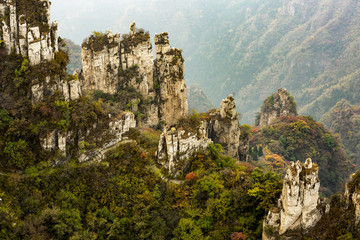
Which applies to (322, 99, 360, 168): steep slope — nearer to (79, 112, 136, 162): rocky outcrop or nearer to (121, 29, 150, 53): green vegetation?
(121, 29, 150, 53): green vegetation

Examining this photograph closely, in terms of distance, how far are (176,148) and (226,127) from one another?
47.1 ft

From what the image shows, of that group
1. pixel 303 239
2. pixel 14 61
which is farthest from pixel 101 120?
pixel 303 239

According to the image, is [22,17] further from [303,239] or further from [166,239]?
[303,239]

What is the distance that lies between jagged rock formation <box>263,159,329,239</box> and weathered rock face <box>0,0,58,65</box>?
24525 mm

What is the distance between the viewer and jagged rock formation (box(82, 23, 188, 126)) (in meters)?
47.5

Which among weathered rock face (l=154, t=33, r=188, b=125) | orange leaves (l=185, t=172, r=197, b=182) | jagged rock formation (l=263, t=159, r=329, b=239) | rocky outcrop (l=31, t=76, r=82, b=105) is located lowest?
jagged rock formation (l=263, t=159, r=329, b=239)

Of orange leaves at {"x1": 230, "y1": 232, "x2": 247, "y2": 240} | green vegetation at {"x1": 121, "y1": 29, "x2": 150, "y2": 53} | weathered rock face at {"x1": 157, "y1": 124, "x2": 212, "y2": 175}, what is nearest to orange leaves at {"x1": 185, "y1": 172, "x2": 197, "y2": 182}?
weathered rock face at {"x1": 157, "y1": 124, "x2": 212, "y2": 175}

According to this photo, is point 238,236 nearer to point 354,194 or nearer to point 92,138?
point 354,194

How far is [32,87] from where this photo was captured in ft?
99.7

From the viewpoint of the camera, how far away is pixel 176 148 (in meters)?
32.0

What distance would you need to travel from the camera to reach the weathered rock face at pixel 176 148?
31.7m

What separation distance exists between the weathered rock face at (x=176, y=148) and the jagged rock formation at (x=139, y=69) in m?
14.5

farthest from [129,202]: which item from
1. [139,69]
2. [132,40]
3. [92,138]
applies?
[132,40]

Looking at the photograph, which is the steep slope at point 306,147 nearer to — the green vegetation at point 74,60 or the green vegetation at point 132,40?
the green vegetation at point 132,40
